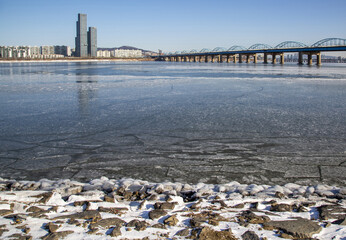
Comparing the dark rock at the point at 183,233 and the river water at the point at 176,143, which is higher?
the river water at the point at 176,143

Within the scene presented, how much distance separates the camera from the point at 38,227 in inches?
114

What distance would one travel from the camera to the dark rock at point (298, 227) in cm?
278

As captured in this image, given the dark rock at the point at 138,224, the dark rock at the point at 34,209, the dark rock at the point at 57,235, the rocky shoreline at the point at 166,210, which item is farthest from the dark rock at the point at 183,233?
the dark rock at the point at 34,209

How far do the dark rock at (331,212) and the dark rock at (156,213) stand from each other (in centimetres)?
160

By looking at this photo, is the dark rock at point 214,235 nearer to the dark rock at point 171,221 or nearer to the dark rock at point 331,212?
the dark rock at point 171,221

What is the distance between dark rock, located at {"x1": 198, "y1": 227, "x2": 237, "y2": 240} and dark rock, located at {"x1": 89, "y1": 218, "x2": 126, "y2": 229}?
781 mm

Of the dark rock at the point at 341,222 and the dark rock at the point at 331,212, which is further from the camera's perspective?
the dark rock at the point at 331,212

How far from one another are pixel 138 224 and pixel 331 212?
79.0 inches

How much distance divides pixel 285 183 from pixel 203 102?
24.6ft

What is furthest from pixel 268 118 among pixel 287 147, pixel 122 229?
pixel 122 229

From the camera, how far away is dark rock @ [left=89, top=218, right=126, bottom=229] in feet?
9.64

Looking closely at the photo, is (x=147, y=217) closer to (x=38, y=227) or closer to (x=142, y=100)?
(x=38, y=227)

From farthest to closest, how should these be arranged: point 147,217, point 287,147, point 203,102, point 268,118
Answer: point 203,102, point 268,118, point 287,147, point 147,217

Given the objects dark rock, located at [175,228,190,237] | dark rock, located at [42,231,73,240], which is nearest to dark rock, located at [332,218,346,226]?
dark rock, located at [175,228,190,237]
